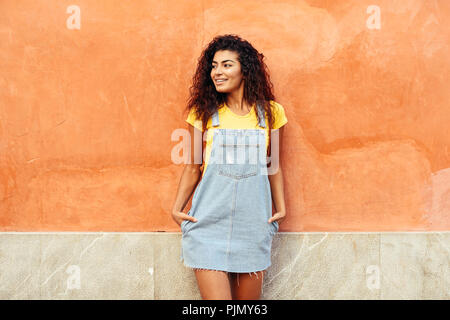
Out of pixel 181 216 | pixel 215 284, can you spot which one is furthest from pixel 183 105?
pixel 215 284

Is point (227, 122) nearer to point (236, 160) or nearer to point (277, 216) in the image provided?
point (236, 160)

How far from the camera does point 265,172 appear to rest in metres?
2.55

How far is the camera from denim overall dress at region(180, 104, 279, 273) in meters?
2.43

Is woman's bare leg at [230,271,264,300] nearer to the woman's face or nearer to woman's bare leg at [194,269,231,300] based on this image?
woman's bare leg at [194,269,231,300]

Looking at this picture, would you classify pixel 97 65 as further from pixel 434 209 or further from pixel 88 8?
pixel 434 209

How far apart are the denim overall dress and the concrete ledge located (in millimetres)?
574

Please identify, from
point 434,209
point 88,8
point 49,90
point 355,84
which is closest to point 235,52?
point 355,84

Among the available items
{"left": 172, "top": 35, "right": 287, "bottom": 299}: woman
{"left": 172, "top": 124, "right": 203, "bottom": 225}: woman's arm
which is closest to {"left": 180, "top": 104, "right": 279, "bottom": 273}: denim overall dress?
{"left": 172, "top": 35, "right": 287, "bottom": 299}: woman

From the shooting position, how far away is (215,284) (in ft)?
7.83

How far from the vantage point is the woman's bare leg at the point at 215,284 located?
7.84ft

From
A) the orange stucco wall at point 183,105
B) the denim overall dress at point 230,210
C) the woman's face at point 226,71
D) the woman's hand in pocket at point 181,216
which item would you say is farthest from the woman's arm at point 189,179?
the orange stucco wall at point 183,105

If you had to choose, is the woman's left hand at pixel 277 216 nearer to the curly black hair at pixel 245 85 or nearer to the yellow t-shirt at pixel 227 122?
the yellow t-shirt at pixel 227 122

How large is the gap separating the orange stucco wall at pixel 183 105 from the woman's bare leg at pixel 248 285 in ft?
2.16

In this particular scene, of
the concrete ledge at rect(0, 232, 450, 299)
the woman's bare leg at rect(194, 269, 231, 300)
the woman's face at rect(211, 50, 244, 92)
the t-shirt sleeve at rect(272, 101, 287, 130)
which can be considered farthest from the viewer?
the concrete ledge at rect(0, 232, 450, 299)
